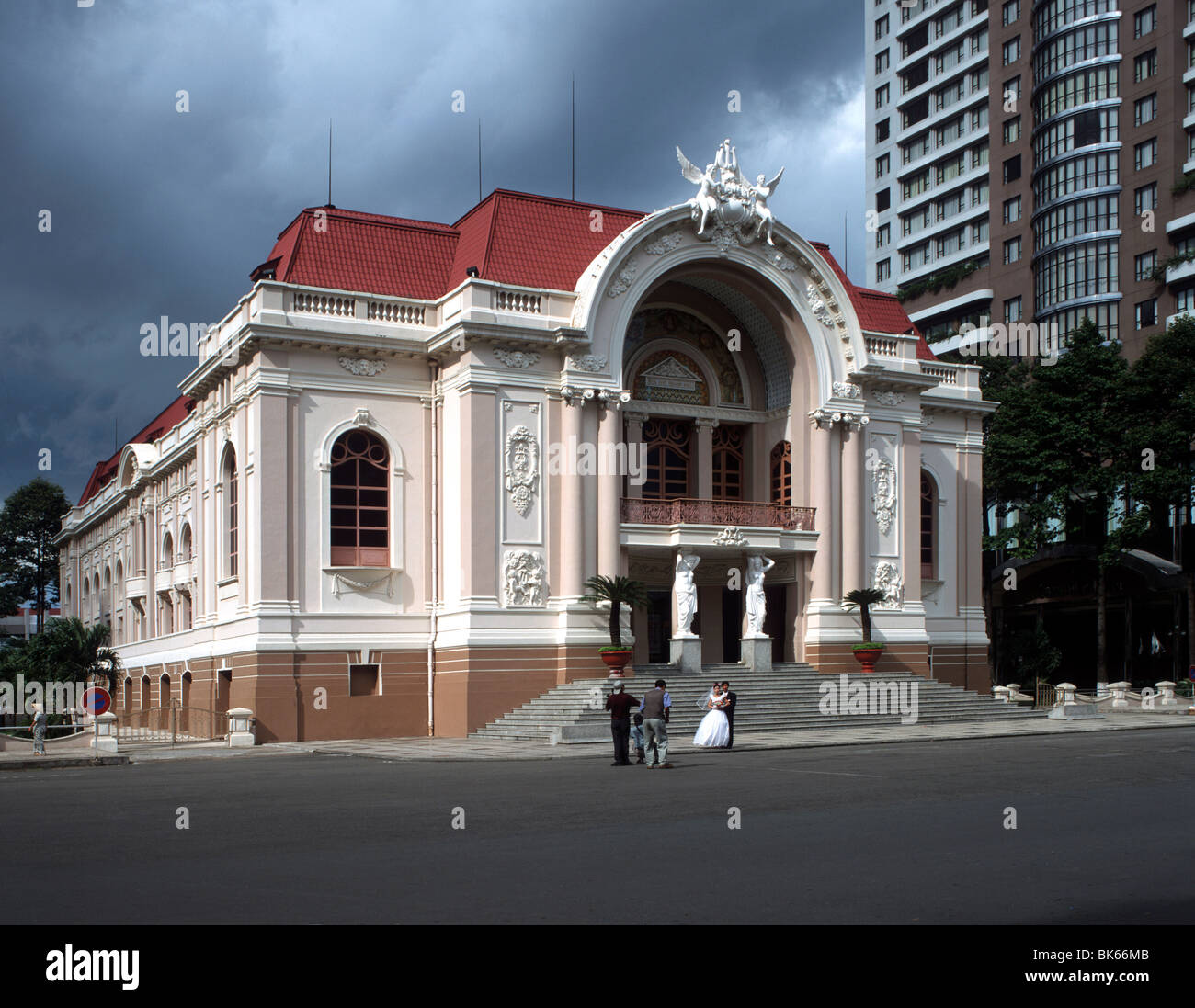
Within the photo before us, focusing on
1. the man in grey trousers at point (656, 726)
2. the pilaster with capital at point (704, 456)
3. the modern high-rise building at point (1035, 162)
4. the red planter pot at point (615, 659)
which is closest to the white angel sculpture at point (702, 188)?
the pilaster with capital at point (704, 456)

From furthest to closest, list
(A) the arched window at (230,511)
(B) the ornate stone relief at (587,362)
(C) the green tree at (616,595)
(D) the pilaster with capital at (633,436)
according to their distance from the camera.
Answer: (D) the pilaster with capital at (633,436), (A) the arched window at (230,511), (B) the ornate stone relief at (587,362), (C) the green tree at (616,595)

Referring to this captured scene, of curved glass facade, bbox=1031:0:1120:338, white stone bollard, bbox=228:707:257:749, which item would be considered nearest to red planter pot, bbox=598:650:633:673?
white stone bollard, bbox=228:707:257:749

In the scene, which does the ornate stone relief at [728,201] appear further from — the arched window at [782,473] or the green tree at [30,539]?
the green tree at [30,539]

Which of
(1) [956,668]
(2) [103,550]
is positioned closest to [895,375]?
(1) [956,668]

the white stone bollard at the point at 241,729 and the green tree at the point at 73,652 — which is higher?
the green tree at the point at 73,652

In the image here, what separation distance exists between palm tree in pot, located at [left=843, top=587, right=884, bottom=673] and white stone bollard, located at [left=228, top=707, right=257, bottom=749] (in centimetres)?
1612

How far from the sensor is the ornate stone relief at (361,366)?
33.3 m

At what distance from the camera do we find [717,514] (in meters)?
35.9

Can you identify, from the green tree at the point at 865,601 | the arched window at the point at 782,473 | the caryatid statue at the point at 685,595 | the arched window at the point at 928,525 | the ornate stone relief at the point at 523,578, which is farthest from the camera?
the arched window at the point at 928,525

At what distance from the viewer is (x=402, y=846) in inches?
458

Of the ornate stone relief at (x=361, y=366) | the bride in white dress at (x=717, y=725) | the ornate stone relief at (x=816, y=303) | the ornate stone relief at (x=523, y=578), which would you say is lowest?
the bride in white dress at (x=717, y=725)

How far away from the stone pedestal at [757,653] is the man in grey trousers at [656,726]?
13.2 m
